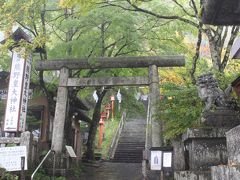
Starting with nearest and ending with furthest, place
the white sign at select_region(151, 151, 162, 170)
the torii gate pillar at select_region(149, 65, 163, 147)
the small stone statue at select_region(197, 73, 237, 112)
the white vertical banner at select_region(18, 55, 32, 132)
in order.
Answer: the small stone statue at select_region(197, 73, 237, 112) → the white sign at select_region(151, 151, 162, 170) → the white vertical banner at select_region(18, 55, 32, 132) → the torii gate pillar at select_region(149, 65, 163, 147)

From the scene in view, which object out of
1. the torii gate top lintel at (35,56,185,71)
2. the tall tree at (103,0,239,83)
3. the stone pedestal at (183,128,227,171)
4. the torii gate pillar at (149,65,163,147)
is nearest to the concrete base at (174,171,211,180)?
the stone pedestal at (183,128,227,171)

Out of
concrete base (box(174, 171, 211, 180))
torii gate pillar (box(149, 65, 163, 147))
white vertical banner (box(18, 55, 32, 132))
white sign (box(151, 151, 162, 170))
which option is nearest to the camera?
concrete base (box(174, 171, 211, 180))

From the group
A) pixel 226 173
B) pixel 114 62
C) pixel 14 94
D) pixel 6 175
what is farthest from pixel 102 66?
pixel 226 173

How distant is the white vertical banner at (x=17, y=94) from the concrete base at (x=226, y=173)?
338 inches

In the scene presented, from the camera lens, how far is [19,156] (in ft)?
32.1

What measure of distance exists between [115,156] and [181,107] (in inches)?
689

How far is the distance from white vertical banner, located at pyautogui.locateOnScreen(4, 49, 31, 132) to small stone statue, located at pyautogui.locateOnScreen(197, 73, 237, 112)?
701cm

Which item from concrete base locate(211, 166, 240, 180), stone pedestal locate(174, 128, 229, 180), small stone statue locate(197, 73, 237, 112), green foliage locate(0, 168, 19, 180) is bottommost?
green foliage locate(0, 168, 19, 180)

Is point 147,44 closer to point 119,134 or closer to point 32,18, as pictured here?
point 32,18

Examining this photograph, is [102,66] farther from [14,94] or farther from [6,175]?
[6,175]

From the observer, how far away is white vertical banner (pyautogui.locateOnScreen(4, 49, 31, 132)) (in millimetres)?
11367

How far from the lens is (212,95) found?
626 cm

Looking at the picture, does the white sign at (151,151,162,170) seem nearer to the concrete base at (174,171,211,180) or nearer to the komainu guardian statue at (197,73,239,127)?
the concrete base at (174,171,211,180)

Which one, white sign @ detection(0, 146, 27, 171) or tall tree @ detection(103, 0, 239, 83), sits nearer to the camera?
white sign @ detection(0, 146, 27, 171)
